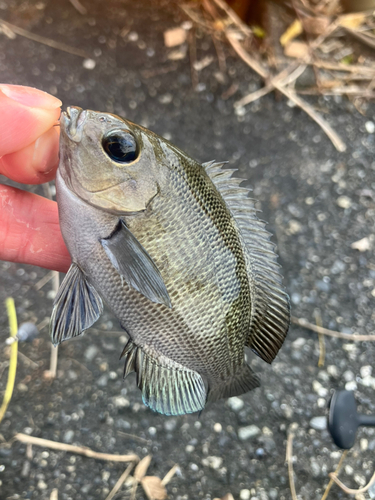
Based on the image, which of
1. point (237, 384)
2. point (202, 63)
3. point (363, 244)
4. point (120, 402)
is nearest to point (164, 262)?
point (237, 384)

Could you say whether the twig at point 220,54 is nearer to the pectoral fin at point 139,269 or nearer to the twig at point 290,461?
the pectoral fin at point 139,269

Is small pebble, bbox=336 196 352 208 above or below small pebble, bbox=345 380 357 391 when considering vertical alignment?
above

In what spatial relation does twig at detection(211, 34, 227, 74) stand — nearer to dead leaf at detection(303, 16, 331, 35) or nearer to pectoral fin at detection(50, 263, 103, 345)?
dead leaf at detection(303, 16, 331, 35)

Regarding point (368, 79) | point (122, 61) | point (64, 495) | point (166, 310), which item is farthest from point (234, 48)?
point (64, 495)

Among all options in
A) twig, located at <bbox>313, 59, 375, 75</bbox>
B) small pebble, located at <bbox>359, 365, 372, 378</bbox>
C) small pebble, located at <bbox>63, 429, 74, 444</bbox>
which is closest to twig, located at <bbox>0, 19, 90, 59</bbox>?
twig, located at <bbox>313, 59, 375, 75</bbox>

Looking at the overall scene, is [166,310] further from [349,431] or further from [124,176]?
[349,431]

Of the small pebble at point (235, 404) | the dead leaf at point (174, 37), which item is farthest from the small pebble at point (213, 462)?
the dead leaf at point (174, 37)
